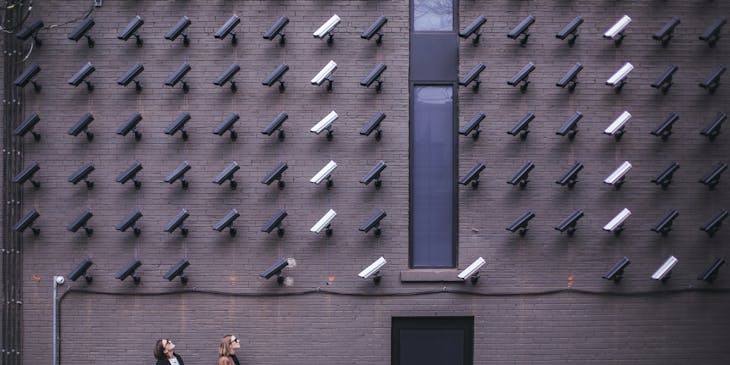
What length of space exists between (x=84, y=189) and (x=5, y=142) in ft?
4.19

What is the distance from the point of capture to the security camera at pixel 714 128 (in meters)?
9.54

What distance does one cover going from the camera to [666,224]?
31.1 ft

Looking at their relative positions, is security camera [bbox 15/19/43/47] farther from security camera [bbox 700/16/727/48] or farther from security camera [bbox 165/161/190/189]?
security camera [bbox 700/16/727/48]

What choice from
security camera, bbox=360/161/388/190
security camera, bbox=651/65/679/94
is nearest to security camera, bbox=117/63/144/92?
security camera, bbox=360/161/388/190

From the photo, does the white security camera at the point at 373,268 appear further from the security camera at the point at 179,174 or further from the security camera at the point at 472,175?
the security camera at the point at 179,174

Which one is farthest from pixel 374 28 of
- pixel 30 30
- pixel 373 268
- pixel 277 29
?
pixel 30 30

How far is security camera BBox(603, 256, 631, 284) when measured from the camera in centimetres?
940

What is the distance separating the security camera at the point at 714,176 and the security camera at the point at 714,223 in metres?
0.40

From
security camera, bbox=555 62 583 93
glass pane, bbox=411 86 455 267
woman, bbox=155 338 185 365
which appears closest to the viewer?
woman, bbox=155 338 185 365

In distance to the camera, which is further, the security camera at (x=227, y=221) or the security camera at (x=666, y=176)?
the security camera at (x=666, y=176)

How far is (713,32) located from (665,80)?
0.96 meters

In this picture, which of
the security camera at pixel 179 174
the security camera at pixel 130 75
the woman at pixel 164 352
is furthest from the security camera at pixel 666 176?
the security camera at pixel 130 75

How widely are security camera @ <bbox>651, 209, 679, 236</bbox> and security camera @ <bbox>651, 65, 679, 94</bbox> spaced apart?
5.71 feet

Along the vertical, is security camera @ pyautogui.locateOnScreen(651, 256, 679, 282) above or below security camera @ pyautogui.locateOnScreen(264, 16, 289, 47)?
below
